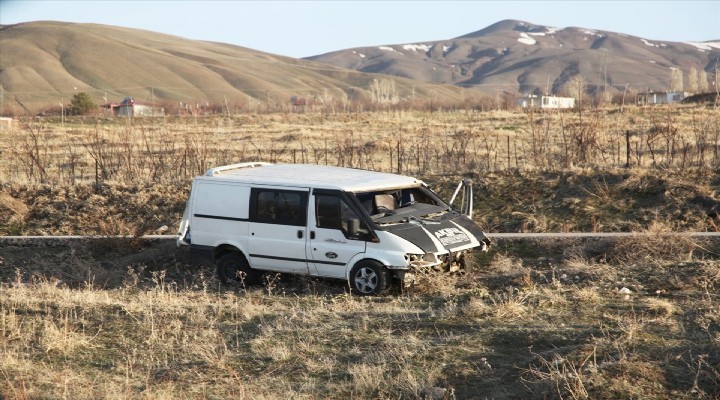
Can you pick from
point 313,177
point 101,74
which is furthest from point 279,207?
point 101,74

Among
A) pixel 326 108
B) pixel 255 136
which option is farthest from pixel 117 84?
pixel 255 136

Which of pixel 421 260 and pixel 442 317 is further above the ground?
pixel 421 260

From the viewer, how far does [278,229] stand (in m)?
12.7

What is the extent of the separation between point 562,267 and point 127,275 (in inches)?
302

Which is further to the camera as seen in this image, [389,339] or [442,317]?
[442,317]

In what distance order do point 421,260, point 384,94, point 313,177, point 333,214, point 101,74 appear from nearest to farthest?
point 421,260
point 333,214
point 313,177
point 384,94
point 101,74

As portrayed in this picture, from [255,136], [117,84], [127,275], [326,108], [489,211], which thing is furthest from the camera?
[117,84]

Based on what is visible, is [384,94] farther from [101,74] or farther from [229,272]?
[229,272]

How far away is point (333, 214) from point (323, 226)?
0.25 metres

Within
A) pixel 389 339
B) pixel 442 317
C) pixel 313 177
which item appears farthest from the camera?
pixel 313 177

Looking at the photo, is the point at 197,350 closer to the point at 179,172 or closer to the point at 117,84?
the point at 179,172

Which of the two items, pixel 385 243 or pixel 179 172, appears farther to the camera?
pixel 179 172

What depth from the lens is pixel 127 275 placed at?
49.3ft

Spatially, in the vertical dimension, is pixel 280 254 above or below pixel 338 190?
below
